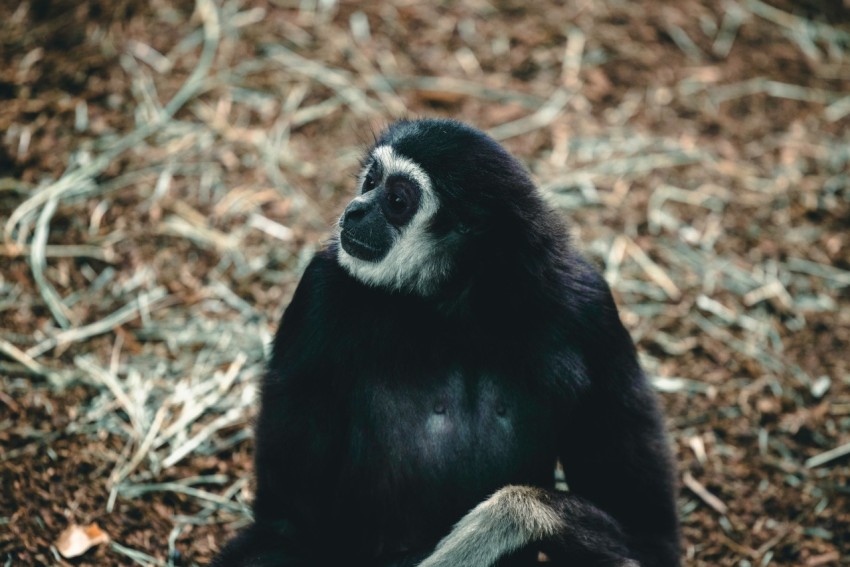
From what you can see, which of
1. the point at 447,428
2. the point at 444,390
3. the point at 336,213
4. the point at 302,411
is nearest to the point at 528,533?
the point at 447,428

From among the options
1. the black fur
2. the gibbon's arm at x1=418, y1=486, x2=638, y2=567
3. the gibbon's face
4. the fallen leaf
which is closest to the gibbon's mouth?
the gibbon's face

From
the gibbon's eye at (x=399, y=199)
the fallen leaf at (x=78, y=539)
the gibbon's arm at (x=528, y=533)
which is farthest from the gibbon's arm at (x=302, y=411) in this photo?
the fallen leaf at (x=78, y=539)

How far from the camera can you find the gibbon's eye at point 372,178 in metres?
4.25

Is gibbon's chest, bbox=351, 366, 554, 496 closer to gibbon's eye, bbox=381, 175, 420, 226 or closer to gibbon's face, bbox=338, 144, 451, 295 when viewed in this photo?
gibbon's face, bbox=338, 144, 451, 295

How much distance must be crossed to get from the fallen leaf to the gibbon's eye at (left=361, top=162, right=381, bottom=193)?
82.5 inches

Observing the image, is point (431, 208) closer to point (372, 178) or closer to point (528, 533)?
point (372, 178)

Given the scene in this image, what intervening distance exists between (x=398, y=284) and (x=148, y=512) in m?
1.91

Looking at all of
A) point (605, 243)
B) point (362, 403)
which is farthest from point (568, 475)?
point (605, 243)

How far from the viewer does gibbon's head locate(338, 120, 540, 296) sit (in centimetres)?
405

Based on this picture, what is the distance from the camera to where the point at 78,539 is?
183 inches

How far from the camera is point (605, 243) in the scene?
22.6 ft

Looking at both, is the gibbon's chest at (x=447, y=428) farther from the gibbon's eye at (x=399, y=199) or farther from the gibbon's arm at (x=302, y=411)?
the gibbon's eye at (x=399, y=199)

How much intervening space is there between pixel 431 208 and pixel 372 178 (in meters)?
0.34

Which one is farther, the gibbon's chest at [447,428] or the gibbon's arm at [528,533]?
the gibbon's chest at [447,428]
